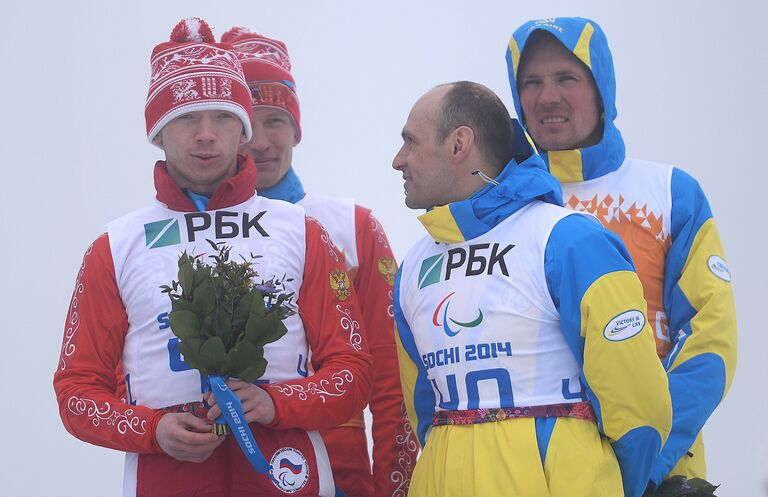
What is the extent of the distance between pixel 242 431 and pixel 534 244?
75 cm

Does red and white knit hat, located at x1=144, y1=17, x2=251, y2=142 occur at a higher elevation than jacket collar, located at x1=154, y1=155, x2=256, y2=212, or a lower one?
higher

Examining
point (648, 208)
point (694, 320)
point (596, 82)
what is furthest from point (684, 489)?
point (596, 82)

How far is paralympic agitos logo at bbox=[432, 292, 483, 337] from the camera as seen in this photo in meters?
2.53

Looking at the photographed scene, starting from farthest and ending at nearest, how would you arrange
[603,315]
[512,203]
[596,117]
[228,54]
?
[596,117], [228,54], [512,203], [603,315]

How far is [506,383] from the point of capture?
248 centimetres

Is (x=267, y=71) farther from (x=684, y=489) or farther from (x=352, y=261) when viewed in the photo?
(x=684, y=489)

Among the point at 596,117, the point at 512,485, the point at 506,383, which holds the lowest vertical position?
the point at 512,485

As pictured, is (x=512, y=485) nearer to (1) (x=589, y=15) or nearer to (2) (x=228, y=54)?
(2) (x=228, y=54)

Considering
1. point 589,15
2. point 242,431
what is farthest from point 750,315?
point 242,431

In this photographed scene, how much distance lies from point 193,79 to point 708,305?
4.71 feet

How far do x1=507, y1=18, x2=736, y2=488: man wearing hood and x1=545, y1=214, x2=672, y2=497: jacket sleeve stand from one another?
0.33 m

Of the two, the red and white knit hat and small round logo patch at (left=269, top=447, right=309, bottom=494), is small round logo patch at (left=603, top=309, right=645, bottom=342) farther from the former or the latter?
the red and white knit hat

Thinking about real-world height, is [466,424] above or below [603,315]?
below

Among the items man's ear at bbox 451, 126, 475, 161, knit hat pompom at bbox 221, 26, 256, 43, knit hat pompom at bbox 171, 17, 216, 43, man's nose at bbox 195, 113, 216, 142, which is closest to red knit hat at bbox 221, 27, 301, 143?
knit hat pompom at bbox 221, 26, 256, 43
